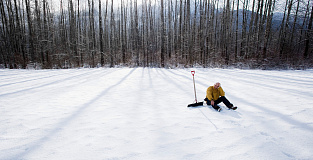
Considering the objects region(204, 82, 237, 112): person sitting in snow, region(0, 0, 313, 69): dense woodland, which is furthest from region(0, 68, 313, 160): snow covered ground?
region(0, 0, 313, 69): dense woodland

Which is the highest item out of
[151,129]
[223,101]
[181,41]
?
[181,41]

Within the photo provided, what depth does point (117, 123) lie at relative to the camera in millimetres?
2816

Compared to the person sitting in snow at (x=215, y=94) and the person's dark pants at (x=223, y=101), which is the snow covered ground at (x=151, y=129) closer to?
the person's dark pants at (x=223, y=101)

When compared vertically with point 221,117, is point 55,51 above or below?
above

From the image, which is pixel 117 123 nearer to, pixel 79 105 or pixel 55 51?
pixel 79 105

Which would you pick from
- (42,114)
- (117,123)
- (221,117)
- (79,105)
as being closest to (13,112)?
(42,114)

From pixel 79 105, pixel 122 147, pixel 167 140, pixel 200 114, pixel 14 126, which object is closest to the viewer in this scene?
pixel 122 147

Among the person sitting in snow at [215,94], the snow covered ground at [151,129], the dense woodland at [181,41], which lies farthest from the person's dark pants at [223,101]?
the dense woodland at [181,41]

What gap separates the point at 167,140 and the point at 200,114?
1387mm

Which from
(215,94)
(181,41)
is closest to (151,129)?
(215,94)

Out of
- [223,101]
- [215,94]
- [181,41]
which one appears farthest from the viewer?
[181,41]

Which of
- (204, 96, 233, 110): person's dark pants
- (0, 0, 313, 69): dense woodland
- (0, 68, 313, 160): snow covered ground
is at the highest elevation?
(0, 0, 313, 69): dense woodland

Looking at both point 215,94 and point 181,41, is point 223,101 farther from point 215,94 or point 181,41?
point 181,41

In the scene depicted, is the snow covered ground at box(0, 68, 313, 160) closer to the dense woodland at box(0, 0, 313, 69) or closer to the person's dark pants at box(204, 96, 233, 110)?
the person's dark pants at box(204, 96, 233, 110)
